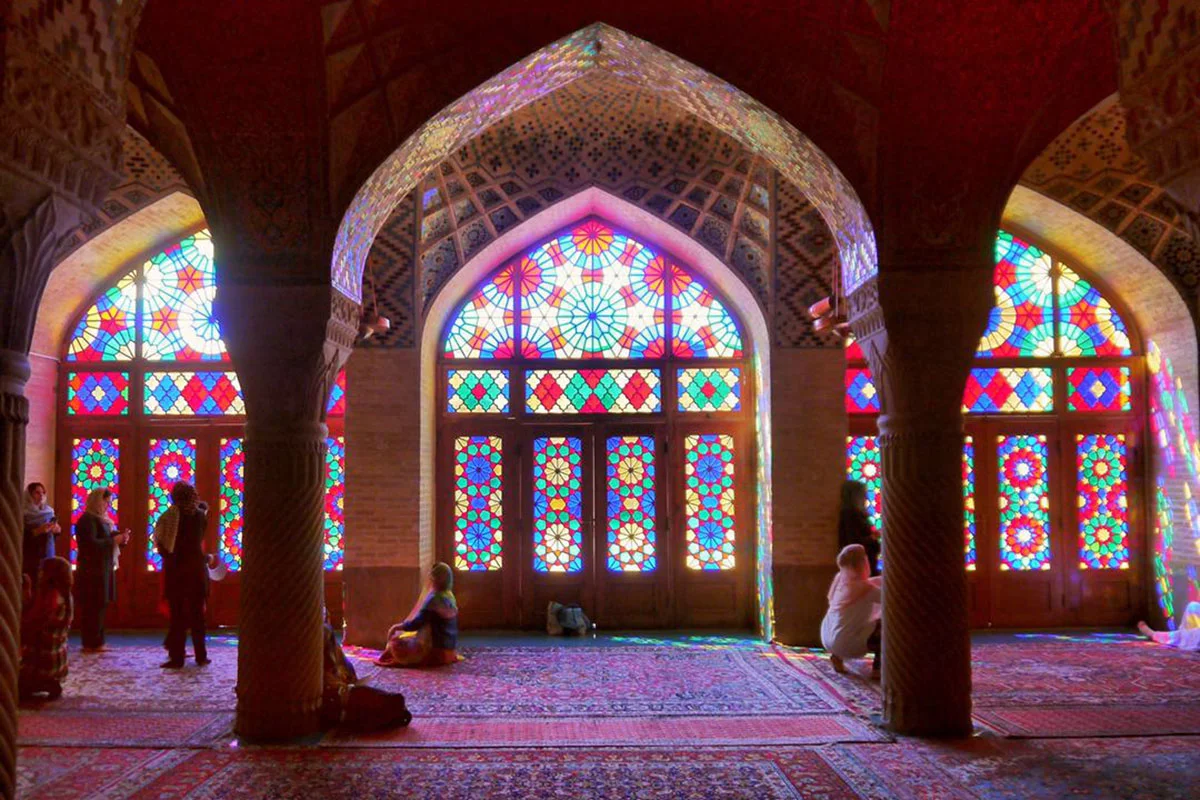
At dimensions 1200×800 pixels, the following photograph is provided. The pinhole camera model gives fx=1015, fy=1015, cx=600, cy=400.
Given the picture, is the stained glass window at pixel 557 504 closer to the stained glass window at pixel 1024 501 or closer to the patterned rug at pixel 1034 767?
the stained glass window at pixel 1024 501

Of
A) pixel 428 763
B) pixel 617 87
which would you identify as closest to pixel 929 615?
pixel 428 763

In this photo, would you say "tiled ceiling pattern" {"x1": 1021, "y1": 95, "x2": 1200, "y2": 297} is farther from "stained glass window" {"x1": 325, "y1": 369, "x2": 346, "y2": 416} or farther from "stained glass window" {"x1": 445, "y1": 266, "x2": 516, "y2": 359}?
"stained glass window" {"x1": 325, "y1": 369, "x2": 346, "y2": 416}

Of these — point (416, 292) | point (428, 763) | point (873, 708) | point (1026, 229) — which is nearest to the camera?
point (428, 763)

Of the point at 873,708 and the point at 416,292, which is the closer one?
the point at 873,708

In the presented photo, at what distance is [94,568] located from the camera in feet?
32.6

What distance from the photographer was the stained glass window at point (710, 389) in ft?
37.5

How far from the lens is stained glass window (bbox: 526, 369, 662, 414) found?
37.5 ft

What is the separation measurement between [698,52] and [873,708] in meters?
4.74

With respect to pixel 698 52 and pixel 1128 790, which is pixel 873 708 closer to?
pixel 1128 790

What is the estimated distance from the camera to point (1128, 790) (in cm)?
532

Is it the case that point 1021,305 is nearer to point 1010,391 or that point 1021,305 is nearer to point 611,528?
point 1010,391

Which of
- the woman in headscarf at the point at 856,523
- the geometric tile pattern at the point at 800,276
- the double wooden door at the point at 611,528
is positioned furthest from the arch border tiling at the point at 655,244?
the woman in headscarf at the point at 856,523

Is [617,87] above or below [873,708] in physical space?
above

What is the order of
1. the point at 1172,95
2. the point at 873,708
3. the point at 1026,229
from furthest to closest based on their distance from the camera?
1. the point at 1026,229
2. the point at 873,708
3. the point at 1172,95
